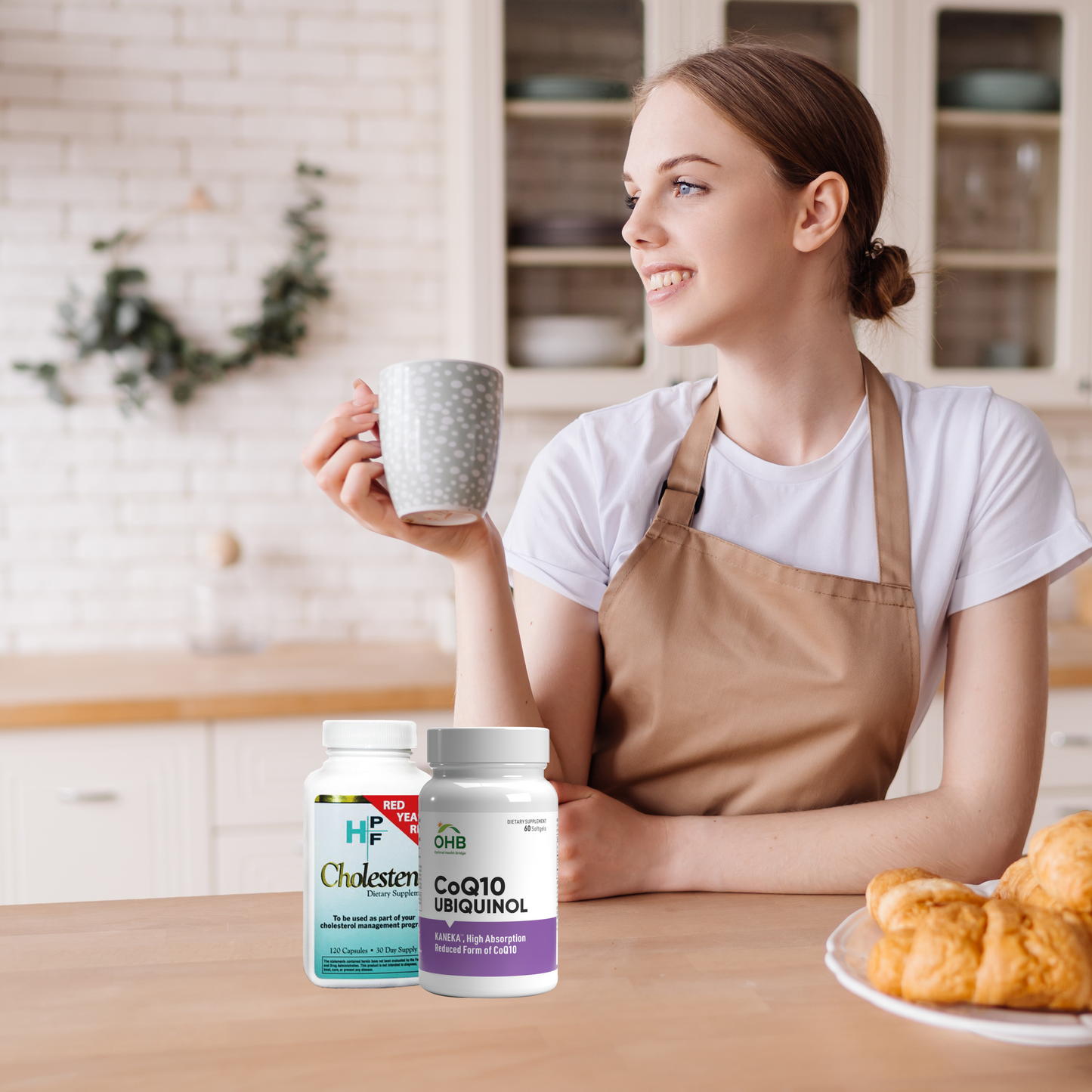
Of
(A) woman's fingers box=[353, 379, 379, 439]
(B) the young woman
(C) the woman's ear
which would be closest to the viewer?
(A) woman's fingers box=[353, 379, 379, 439]

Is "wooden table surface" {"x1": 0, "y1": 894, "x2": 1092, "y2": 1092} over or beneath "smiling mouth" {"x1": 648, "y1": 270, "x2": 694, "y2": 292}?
beneath

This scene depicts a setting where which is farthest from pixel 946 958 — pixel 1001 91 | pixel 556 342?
pixel 1001 91

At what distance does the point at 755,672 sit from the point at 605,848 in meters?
0.28

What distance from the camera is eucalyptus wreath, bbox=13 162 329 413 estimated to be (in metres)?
2.56

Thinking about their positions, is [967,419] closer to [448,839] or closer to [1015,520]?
[1015,520]

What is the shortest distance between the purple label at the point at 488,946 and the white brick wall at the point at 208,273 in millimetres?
2089

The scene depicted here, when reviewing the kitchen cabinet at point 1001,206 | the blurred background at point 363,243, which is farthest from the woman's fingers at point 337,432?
the kitchen cabinet at point 1001,206

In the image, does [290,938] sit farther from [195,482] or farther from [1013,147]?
[1013,147]

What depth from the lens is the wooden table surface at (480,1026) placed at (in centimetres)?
58

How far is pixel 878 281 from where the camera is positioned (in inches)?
51.2

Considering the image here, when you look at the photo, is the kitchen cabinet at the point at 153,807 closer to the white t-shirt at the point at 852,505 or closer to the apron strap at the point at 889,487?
the white t-shirt at the point at 852,505

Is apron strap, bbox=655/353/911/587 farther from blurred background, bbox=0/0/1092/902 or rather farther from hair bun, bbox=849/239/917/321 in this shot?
blurred background, bbox=0/0/1092/902

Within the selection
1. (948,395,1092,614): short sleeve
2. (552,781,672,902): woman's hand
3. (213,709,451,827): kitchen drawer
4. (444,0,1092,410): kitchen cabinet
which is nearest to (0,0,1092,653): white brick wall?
(444,0,1092,410): kitchen cabinet

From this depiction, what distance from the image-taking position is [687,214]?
116 cm
